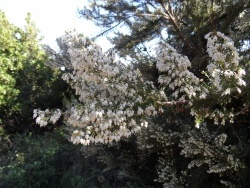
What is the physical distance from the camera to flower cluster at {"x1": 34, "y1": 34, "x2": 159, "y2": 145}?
3.74m

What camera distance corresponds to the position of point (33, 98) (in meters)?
10.5

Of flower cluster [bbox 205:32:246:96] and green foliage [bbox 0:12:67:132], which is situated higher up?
green foliage [bbox 0:12:67:132]

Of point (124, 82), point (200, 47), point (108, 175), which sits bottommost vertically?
point (108, 175)

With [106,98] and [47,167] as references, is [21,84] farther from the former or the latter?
[106,98]

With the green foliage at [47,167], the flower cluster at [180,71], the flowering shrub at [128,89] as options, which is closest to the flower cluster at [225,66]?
the flowering shrub at [128,89]

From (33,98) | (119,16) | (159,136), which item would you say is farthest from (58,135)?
(159,136)

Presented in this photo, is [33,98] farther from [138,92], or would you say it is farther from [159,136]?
[138,92]

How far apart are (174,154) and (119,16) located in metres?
3.53

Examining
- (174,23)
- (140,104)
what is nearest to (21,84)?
(174,23)

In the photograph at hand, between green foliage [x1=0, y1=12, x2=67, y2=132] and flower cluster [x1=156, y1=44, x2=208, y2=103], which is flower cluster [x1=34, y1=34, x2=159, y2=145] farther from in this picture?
green foliage [x1=0, y1=12, x2=67, y2=132]

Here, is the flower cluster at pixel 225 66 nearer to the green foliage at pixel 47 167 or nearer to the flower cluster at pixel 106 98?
the flower cluster at pixel 106 98

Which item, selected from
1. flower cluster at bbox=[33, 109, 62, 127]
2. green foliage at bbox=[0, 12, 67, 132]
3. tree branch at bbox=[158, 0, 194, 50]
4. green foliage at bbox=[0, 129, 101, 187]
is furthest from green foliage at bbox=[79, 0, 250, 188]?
green foliage at bbox=[0, 12, 67, 132]

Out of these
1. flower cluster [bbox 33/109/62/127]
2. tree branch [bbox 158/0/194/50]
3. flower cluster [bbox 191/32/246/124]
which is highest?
tree branch [bbox 158/0/194/50]

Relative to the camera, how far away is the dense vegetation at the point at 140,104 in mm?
3967
